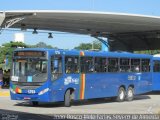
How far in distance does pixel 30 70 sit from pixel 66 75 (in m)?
1.58

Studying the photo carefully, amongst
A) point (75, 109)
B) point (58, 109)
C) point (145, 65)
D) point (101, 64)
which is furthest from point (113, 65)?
point (58, 109)

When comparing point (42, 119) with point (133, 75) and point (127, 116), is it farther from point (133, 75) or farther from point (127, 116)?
point (133, 75)

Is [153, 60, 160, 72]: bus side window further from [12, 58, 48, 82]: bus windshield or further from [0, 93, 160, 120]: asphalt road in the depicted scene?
[12, 58, 48, 82]: bus windshield

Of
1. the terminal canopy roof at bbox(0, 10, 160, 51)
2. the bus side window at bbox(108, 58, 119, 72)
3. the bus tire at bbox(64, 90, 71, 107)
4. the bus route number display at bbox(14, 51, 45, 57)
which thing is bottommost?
the bus tire at bbox(64, 90, 71, 107)

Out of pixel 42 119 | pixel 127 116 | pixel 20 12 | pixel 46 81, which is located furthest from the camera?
pixel 20 12

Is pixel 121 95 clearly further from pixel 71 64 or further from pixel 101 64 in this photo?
pixel 71 64

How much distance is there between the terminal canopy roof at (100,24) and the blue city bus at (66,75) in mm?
6969

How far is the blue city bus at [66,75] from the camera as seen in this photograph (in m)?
20.0

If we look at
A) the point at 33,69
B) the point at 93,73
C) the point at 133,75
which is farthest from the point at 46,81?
the point at 133,75

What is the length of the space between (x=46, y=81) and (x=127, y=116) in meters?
4.36

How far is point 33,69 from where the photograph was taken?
2022 cm

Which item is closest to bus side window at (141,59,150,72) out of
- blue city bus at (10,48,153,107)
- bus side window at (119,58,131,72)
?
bus side window at (119,58,131,72)

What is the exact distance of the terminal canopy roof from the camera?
31.5 meters

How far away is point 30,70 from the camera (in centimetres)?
2023
